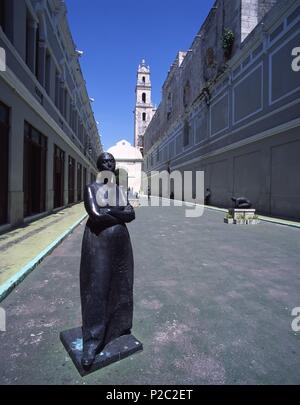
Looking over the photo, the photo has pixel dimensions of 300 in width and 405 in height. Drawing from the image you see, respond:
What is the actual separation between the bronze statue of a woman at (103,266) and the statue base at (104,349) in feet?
0.21

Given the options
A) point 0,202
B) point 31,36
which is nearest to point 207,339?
point 0,202

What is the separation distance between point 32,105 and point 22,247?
6843 millimetres

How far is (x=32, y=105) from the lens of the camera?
37.0 ft

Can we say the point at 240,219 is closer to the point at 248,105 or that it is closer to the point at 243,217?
the point at 243,217

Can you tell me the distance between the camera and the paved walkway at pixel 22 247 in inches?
191

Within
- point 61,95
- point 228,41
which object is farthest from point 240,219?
point 228,41

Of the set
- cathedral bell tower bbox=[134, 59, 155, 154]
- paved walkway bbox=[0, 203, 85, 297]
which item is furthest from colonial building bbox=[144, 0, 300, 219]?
cathedral bell tower bbox=[134, 59, 155, 154]

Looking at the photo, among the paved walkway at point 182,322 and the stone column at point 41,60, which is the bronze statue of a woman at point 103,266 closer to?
the paved walkway at point 182,322

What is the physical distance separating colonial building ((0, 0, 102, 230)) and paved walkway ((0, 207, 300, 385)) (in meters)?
4.53

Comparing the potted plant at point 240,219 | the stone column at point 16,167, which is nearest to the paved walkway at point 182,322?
the stone column at point 16,167

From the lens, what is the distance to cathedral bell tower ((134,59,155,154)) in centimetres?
8838

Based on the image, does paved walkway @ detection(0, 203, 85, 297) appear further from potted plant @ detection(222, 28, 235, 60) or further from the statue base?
potted plant @ detection(222, 28, 235, 60)
